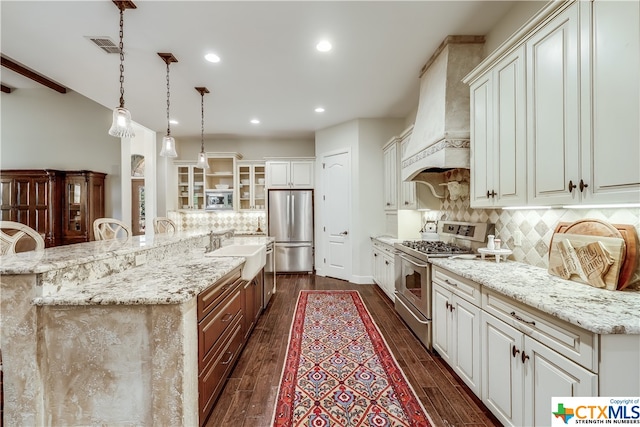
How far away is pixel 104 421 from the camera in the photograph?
1.38m

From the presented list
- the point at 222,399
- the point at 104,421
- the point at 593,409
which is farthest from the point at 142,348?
the point at 593,409

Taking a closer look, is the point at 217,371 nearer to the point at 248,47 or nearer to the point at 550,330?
the point at 550,330

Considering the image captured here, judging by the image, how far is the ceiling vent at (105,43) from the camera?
104 inches

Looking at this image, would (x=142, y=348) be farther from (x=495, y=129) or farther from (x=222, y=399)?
(x=495, y=129)

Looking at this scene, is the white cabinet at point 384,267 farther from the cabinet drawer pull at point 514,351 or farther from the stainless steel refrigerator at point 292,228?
the cabinet drawer pull at point 514,351

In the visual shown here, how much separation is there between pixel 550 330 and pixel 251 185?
5.71m

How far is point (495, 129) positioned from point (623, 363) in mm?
1626

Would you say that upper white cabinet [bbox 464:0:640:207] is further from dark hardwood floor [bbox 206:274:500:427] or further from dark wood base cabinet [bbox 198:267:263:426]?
dark wood base cabinet [bbox 198:267:263:426]

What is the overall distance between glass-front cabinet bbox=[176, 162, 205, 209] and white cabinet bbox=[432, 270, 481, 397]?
538 centimetres

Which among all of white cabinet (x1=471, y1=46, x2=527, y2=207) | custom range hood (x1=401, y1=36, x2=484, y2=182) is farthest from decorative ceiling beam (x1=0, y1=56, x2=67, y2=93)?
white cabinet (x1=471, y1=46, x2=527, y2=207)

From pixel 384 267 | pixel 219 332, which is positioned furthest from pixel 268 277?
pixel 219 332

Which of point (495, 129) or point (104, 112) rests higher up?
point (104, 112)

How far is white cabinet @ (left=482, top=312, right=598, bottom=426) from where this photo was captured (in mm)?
1167

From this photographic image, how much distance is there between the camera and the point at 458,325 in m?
2.07
